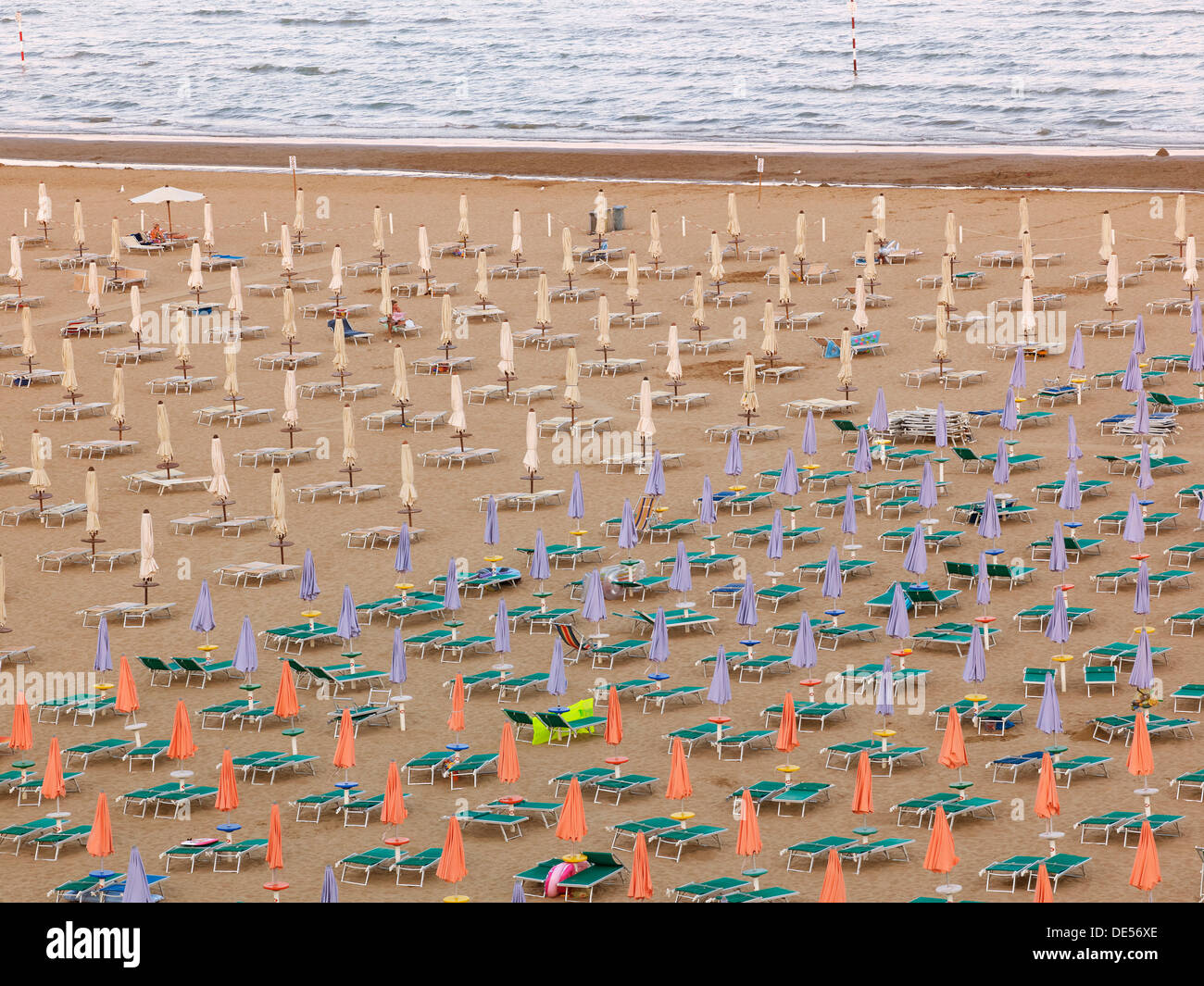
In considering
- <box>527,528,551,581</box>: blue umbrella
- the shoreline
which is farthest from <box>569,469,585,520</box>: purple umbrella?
the shoreline

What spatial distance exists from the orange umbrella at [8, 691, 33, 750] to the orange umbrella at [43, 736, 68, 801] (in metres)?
0.85

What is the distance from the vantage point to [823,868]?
19.2 meters

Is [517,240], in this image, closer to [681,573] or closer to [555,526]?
[555,526]

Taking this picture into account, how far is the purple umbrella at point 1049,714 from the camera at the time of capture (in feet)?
67.4

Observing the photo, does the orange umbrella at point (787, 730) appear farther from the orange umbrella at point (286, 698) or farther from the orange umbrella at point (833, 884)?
the orange umbrella at point (286, 698)

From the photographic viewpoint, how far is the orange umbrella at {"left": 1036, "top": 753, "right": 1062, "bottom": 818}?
18828 mm

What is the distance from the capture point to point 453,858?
18.2m

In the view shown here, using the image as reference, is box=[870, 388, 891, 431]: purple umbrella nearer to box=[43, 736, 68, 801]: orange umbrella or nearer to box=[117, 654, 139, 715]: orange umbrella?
box=[117, 654, 139, 715]: orange umbrella

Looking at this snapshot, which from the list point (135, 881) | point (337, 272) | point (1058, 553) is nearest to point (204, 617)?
point (135, 881)

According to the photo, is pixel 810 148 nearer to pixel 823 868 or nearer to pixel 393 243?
pixel 393 243

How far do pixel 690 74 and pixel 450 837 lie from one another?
235ft

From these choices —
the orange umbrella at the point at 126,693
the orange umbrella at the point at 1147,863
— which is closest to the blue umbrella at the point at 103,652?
the orange umbrella at the point at 126,693

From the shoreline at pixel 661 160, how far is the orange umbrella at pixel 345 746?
34099 millimetres
